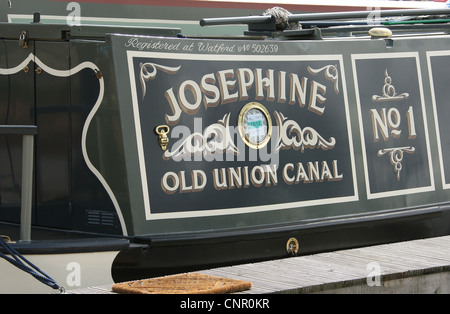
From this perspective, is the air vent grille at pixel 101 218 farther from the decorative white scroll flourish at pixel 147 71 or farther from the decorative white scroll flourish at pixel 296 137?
the decorative white scroll flourish at pixel 296 137

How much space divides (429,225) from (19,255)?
8.99ft

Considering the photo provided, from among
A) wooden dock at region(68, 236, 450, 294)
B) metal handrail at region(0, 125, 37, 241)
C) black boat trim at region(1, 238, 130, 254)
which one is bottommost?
wooden dock at region(68, 236, 450, 294)

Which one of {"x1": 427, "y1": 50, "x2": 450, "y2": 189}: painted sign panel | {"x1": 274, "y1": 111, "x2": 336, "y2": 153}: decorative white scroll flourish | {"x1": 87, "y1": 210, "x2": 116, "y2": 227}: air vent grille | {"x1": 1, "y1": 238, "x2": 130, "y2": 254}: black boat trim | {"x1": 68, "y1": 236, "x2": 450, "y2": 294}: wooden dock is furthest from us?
{"x1": 427, "y1": 50, "x2": 450, "y2": 189}: painted sign panel

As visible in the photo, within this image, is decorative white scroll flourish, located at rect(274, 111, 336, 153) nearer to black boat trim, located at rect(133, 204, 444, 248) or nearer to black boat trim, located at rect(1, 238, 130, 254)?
black boat trim, located at rect(133, 204, 444, 248)

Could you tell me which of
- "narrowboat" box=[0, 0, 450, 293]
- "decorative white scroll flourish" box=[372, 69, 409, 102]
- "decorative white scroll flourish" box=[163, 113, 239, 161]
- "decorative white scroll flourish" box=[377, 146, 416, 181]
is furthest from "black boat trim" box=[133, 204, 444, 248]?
"decorative white scroll flourish" box=[372, 69, 409, 102]

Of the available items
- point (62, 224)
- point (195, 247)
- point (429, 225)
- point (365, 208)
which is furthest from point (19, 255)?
point (429, 225)

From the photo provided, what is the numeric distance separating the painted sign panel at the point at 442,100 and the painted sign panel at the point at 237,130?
83 centimetres

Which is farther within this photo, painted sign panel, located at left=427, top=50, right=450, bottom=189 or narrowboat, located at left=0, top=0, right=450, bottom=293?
painted sign panel, located at left=427, top=50, right=450, bottom=189

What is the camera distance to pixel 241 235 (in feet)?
16.1

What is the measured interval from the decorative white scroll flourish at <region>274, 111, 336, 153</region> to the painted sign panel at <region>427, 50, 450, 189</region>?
3.24 feet

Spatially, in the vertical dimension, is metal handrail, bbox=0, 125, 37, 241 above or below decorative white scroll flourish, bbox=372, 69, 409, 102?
below

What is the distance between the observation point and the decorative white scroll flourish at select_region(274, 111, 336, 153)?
5172mm

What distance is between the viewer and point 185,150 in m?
4.82
